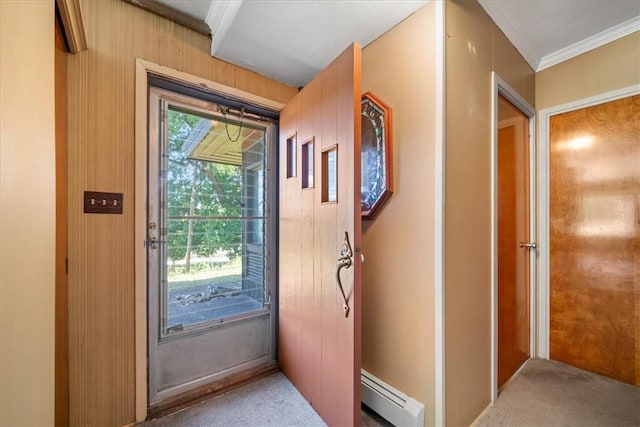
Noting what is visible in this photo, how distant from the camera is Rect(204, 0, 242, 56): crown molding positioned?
1358 mm

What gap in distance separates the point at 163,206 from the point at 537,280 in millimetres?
2956

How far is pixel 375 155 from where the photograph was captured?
152 cm

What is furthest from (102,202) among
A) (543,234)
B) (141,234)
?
(543,234)

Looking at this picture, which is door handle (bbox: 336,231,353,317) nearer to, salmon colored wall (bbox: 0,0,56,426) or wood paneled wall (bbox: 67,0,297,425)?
salmon colored wall (bbox: 0,0,56,426)

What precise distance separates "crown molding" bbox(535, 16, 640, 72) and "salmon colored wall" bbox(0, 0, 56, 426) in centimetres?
309

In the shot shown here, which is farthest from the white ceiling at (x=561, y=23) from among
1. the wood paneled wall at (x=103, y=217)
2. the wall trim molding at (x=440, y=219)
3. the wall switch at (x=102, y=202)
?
the wall switch at (x=102, y=202)

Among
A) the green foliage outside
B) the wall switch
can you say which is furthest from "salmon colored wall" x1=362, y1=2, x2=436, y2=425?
the wall switch

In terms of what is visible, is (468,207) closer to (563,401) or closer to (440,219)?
(440,219)

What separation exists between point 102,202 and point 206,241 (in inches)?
24.0

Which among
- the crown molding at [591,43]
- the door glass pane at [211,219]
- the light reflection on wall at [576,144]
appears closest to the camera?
the door glass pane at [211,219]

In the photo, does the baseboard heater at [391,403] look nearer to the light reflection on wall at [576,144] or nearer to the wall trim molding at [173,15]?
the light reflection on wall at [576,144]

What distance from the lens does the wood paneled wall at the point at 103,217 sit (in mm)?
1231

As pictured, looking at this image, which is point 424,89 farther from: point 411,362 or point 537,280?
point 537,280

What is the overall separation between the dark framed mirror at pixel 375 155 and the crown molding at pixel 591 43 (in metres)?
1.77
